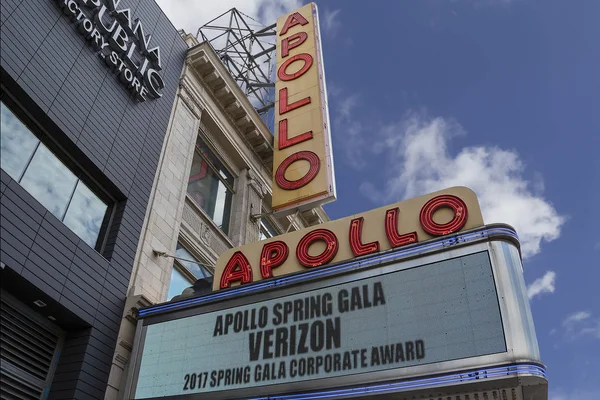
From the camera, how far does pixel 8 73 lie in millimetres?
10945

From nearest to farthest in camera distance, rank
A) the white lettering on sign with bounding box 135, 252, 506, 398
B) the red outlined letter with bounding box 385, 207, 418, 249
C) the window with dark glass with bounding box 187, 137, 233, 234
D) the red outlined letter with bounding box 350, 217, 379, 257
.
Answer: the white lettering on sign with bounding box 135, 252, 506, 398 < the red outlined letter with bounding box 385, 207, 418, 249 < the red outlined letter with bounding box 350, 217, 379, 257 < the window with dark glass with bounding box 187, 137, 233, 234

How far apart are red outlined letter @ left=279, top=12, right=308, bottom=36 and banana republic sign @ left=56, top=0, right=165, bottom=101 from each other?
236 inches

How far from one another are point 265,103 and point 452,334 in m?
21.8

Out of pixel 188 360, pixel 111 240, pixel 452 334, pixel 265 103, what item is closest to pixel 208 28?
pixel 265 103

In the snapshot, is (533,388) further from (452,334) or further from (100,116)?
(100,116)

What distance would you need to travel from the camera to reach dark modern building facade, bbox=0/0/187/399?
1052 cm

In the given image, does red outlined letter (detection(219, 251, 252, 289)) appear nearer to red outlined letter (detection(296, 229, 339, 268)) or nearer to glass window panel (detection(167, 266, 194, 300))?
red outlined letter (detection(296, 229, 339, 268))

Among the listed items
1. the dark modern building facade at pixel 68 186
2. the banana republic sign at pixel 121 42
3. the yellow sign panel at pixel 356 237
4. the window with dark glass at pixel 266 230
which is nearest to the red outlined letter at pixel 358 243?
the yellow sign panel at pixel 356 237

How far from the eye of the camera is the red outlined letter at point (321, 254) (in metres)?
11.1

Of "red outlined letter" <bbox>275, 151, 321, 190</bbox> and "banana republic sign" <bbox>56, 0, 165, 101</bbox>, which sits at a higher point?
"banana republic sign" <bbox>56, 0, 165, 101</bbox>

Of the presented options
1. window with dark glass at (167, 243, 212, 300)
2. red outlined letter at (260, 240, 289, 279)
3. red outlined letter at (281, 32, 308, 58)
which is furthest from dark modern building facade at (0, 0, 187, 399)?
red outlined letter at (281, 32, 308, 58)

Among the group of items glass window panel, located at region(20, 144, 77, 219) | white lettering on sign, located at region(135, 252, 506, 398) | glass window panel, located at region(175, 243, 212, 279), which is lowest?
white lettering on sign, located at region(135, 252, 506, 398)

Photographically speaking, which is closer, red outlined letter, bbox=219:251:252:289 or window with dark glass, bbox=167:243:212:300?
red outlined letter, bbox=219:251:252:289

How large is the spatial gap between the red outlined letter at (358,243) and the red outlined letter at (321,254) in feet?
1.22
